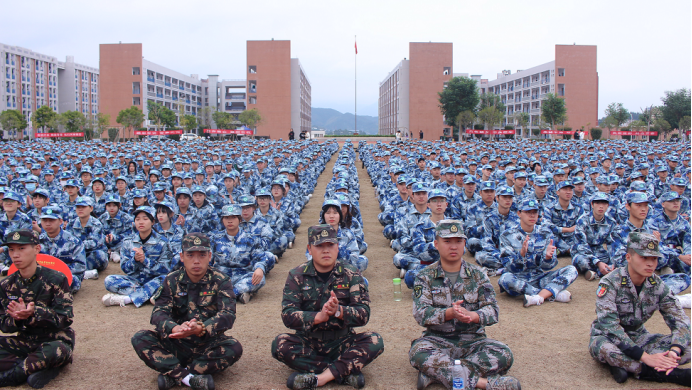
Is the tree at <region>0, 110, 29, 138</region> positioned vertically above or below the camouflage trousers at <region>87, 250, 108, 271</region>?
above

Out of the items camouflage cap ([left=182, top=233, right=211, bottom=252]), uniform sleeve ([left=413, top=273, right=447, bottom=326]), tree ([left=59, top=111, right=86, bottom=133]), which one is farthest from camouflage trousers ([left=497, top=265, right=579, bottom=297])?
tree ([left=59, top=111, right=86, bottom=133])

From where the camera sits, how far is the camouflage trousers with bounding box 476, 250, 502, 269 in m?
6.94

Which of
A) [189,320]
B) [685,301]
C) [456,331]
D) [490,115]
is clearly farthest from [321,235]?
[490,115]

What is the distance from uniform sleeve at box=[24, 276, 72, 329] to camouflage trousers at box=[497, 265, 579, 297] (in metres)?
4.63

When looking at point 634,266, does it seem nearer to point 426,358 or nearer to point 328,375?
point 426,358

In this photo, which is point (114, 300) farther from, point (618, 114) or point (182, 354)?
point (618, 114)

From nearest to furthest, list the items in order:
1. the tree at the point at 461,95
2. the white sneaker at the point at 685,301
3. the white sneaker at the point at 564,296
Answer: the white sneaker at the point at 685,301 → the white sneaker at the point at 564,296 → the tree at the point at 461,95

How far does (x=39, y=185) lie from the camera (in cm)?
1168

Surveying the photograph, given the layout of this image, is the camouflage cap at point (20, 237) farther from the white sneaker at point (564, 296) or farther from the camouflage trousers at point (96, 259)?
the white sneaker at point (564, 296)

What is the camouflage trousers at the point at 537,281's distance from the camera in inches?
230

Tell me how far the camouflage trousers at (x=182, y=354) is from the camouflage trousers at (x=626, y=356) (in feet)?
9.58

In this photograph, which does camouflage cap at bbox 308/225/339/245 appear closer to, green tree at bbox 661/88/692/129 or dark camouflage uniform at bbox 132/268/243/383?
dark camouflage uniform at bbox 132/268/243/383

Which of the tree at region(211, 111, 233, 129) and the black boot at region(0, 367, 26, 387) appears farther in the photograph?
the tree at region(211, 111, 233, 129)

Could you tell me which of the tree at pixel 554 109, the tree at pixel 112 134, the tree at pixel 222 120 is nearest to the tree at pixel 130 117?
the tree at pixel 112 134
